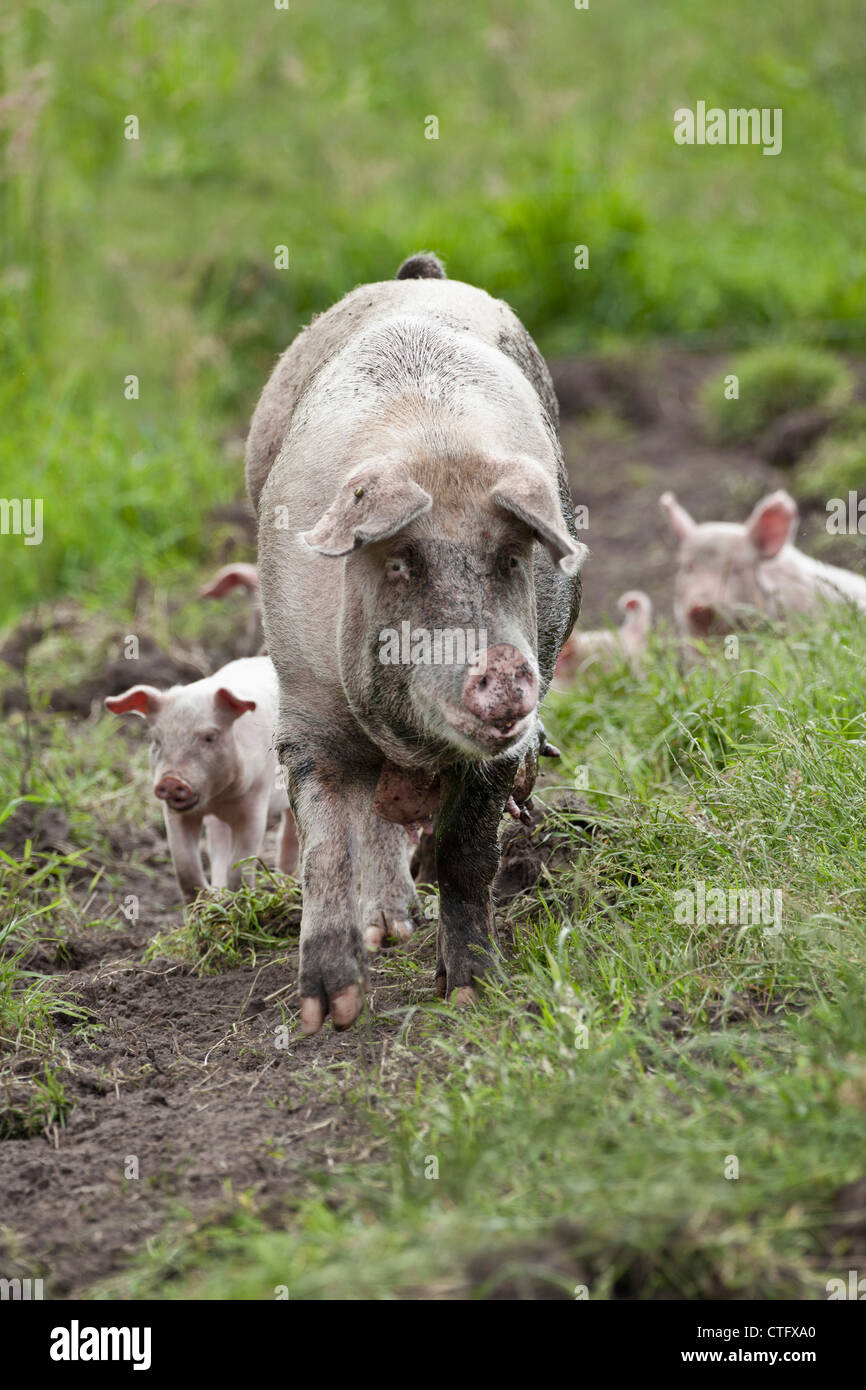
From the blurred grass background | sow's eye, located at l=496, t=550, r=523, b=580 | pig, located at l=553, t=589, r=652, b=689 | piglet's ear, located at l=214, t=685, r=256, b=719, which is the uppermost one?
the blurred grass background

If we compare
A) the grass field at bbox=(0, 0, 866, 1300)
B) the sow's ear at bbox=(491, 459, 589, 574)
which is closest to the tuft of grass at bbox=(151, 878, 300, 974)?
the grass field at bbox=(0, 0, 866, 1300)

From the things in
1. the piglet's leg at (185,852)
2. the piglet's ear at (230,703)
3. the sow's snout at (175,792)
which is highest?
the piglet's ear at (230,703)

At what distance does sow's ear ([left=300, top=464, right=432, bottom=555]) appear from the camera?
11.9 feet

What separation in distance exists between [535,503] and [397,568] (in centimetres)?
33

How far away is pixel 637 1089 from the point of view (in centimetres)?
344

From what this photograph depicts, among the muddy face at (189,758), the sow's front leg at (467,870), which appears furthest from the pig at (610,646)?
the sow's front leg at (467,870)

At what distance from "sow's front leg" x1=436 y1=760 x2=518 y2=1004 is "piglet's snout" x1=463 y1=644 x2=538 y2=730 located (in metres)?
0.66

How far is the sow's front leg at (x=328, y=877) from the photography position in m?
4.11

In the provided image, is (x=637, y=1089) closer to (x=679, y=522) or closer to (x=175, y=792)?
(x=175, y=792)

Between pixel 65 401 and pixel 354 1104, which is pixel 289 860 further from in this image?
pixel 65 401

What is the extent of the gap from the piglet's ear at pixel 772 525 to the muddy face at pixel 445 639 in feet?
10.1

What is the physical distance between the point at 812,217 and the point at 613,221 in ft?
6.66

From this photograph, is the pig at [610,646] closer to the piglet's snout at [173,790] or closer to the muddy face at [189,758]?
the muddy face at [189,758]

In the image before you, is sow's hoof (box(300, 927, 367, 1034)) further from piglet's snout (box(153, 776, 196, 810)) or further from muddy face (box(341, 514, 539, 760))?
piglet's snout (box(153, 776, 196, 810))
